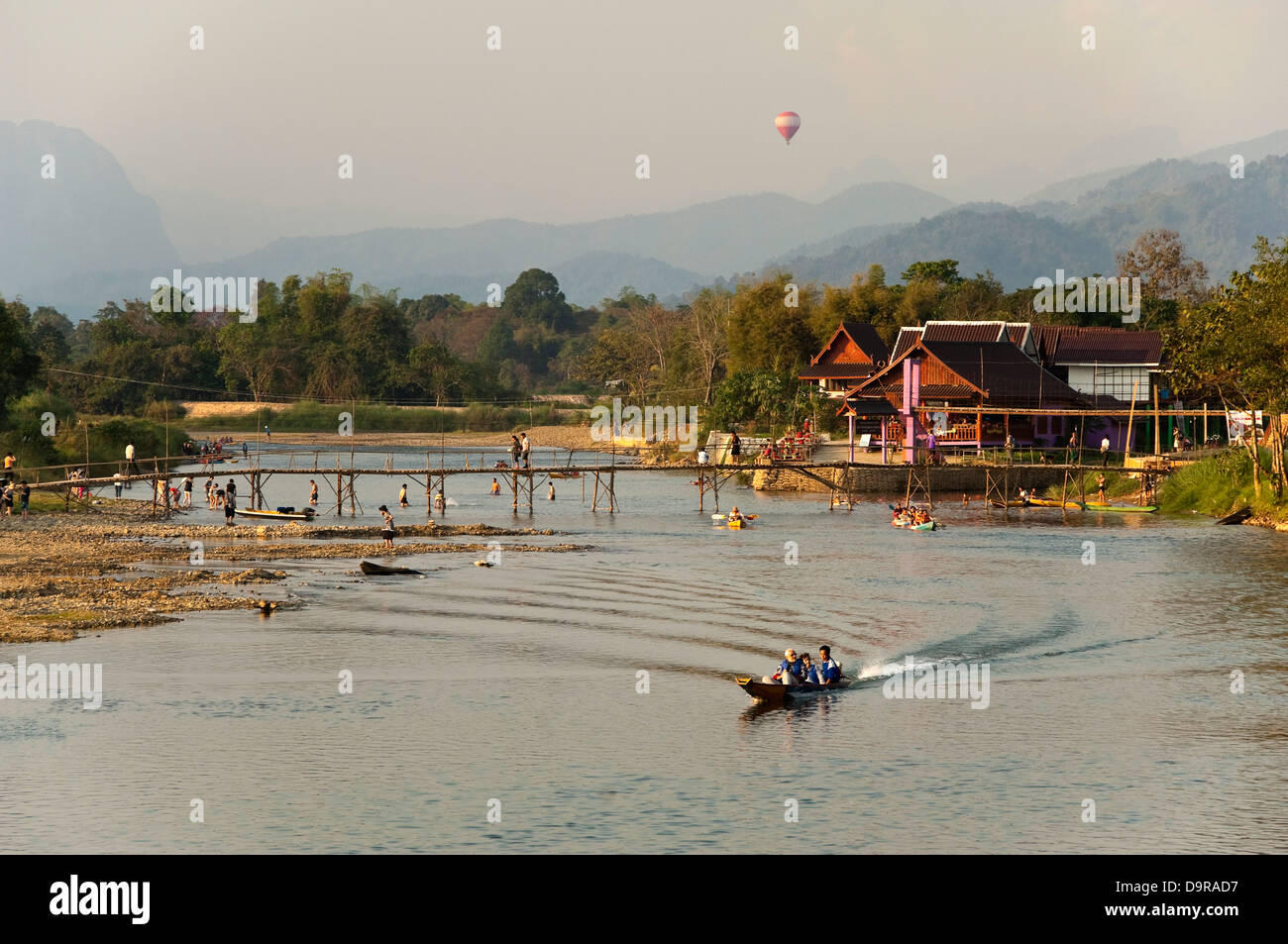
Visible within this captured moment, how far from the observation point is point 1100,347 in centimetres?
8394

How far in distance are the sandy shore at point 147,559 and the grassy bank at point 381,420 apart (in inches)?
2874

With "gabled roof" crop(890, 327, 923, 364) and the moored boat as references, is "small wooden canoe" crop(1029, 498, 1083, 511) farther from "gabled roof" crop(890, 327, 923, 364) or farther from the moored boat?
"gabled roof" crop(890, 327, 923, 364)

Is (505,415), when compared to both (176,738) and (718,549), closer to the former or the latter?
(718,549)

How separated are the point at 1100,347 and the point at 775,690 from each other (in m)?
61.1

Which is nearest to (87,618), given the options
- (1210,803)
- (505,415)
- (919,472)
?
(1210,803)

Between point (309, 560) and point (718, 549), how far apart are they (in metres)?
16.7

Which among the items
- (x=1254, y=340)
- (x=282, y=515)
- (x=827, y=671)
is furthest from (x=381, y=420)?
(x=827, y=671)

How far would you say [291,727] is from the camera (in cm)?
2802

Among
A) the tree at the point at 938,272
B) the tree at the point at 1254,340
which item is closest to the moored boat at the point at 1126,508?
the tree at the point at 1254,340

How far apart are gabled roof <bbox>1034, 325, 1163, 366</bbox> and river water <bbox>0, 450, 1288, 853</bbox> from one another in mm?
34448

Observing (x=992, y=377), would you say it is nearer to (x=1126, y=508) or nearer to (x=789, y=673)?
(x=1126, y=508)

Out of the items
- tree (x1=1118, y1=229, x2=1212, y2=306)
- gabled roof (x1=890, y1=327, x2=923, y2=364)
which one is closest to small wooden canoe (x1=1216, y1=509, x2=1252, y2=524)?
gabled roof (x1=890, y1=327, x2=923, y2=364)

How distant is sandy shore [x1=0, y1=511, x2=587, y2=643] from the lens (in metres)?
38.6

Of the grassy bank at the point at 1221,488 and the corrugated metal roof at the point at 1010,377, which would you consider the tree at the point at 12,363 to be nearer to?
the corrugated metal roof at the point at 1010,377
